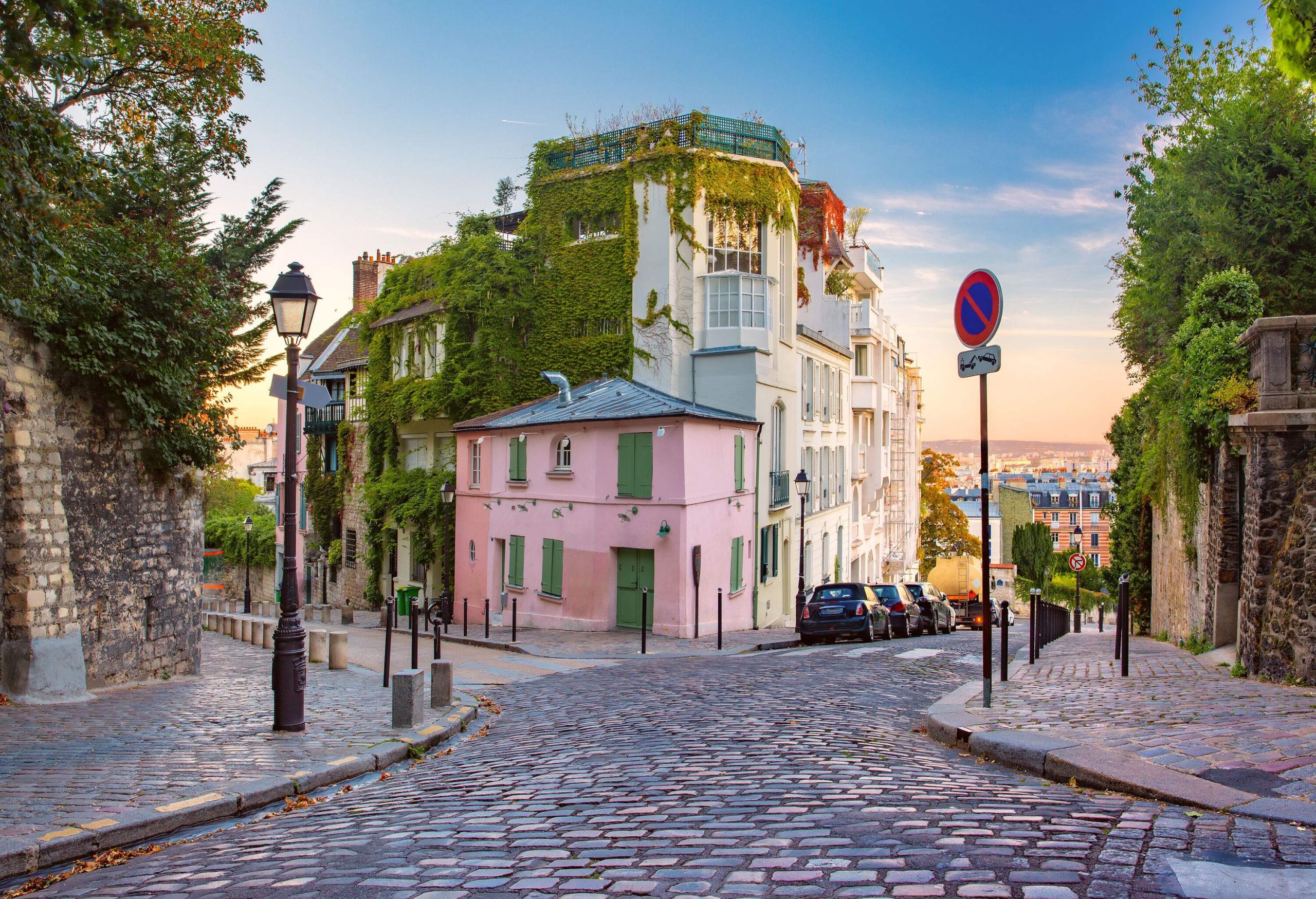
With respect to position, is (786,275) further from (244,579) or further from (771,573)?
(244,579)

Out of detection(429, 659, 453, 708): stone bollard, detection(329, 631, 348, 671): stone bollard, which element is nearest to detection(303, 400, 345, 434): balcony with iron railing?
detection(329, 631, 348, 671): stone bollard

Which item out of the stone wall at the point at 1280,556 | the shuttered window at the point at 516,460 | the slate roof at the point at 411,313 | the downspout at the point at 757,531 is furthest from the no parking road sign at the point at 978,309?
the slate roof at the point at 411,313

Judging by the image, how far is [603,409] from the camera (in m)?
23.2

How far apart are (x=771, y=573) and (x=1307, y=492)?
19101 millimetres

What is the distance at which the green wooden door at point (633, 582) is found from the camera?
2203 centimetres

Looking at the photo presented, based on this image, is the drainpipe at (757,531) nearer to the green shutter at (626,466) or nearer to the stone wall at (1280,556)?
the green shutter at (626,466)

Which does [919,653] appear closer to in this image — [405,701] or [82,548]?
[405,701]

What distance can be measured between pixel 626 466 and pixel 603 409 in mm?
2009

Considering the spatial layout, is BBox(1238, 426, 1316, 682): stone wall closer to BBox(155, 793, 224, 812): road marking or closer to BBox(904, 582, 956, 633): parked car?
BBox(155, 793, 224, 812): road marking

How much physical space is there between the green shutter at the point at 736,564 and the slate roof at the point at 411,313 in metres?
13.3

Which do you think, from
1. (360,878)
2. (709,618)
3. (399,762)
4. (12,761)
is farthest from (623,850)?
(709,618)

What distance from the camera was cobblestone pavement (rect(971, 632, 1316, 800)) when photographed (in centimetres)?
553

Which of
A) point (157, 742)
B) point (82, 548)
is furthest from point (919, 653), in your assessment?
point (82, 548)

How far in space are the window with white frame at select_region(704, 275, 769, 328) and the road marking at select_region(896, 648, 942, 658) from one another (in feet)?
42.0
